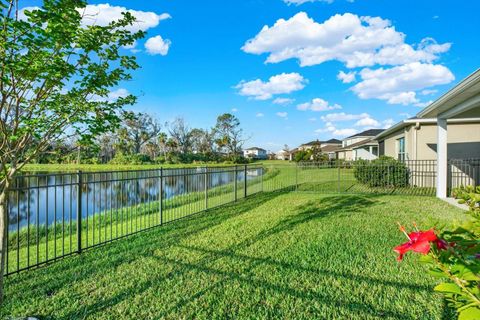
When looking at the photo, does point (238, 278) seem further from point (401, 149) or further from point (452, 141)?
point (401, 149)

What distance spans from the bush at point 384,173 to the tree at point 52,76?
12.3 metres

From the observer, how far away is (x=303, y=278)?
11.7 feet

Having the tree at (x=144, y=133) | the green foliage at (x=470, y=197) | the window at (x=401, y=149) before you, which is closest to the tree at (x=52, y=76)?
the green foliage at (x=470, y=197)

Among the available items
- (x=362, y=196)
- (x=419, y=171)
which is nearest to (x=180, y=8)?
(x=362, y=196)

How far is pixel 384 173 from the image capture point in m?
12.7

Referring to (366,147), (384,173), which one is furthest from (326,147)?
(384,173)

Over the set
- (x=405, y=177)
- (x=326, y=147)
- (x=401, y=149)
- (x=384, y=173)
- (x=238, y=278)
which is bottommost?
(x=238, y=278)

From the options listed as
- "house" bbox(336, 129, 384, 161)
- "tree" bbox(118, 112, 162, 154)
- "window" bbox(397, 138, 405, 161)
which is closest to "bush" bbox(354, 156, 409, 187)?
"window" bbox(397, 138, 405, 161)

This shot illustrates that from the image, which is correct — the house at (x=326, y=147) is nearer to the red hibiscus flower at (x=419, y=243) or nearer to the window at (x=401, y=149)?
the window at (x=401, y=149)

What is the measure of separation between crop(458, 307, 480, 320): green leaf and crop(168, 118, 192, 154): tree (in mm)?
56174

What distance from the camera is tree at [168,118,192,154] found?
184 ft

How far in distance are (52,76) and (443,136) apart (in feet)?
36.9

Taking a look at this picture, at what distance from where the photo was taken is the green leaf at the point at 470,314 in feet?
3.28

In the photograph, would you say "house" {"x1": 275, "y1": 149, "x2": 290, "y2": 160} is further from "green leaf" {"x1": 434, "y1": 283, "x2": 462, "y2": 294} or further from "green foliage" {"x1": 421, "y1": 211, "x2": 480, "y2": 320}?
"green leaf" {"x1": 434, "y1": 283, "x2": 462, "y2": 294}
